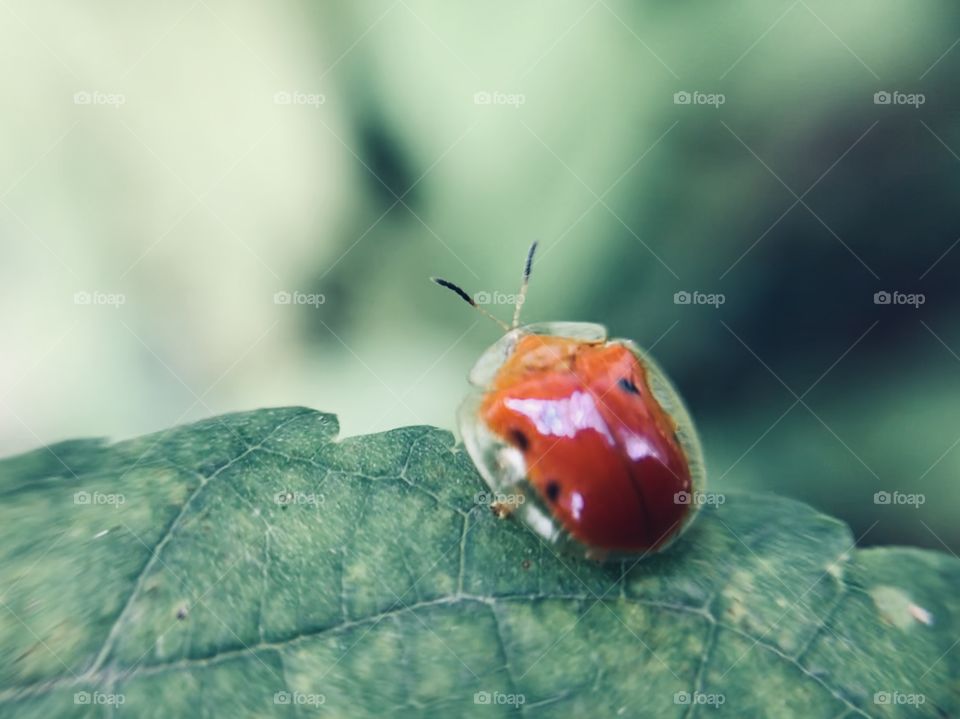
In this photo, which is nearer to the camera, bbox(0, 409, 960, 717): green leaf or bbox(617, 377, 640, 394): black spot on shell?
bbox(0, 409, 960, 717): green leaf

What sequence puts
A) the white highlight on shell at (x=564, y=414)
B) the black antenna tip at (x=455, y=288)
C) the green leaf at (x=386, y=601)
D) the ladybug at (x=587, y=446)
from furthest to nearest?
the black antenna tip at (x=455, y=288) → the white highlight on shell at (x=564, y=414) → the ladybug at (x=587, y=446) → the green leaf at (x=386, y=601)

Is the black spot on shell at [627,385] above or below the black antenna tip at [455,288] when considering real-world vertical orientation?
above

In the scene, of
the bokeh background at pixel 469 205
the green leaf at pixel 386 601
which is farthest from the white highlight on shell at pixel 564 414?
the bokeh background at pixel 469 205

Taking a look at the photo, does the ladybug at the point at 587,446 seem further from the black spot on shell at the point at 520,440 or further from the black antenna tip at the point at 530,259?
the black antenna tip at the point at 530,259

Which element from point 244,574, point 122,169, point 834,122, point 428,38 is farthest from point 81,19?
point 834,122

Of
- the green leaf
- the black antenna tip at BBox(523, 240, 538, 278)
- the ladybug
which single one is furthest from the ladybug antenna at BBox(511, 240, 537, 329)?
the green leaf

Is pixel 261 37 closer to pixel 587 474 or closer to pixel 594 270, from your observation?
pixel 594 270

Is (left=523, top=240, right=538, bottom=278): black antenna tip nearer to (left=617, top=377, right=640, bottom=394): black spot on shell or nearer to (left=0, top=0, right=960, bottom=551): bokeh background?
(left=0, top=0, right=960, bottom=551): bokeh background
